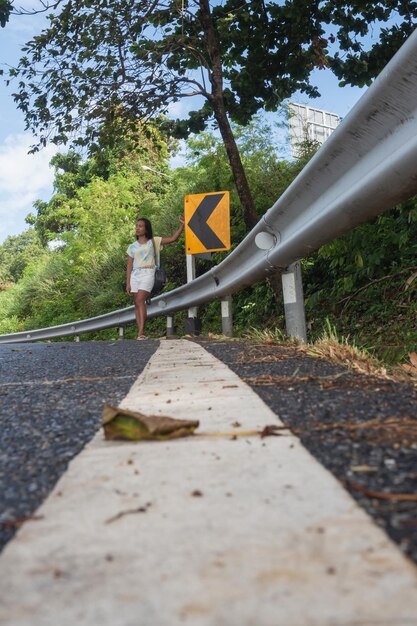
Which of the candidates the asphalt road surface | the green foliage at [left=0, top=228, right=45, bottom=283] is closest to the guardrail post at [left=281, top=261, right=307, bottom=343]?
the asphalt road surface

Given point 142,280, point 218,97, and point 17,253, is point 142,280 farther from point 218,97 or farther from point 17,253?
point 17,253

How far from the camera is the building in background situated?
10672 mm

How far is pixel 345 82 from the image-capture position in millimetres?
10445

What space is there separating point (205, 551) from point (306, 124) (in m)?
10.5

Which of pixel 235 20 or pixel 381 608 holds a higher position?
pixel 235 20

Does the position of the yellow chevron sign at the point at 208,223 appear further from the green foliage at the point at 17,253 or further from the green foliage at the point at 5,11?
the green foliage at the point at 17,253

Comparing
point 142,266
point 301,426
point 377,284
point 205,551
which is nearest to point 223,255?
point 142,266

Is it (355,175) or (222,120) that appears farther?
(222,120)

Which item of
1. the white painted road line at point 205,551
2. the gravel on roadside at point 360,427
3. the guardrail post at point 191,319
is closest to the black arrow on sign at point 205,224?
the guardrail post at point 191,319

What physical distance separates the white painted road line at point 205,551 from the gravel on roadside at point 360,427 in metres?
0.06

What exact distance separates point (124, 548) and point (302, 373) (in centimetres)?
202

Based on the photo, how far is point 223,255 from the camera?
37.8 feet

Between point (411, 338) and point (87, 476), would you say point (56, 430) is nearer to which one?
point (87, 476)

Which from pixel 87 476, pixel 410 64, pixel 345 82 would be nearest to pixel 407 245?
pixel 410 64
